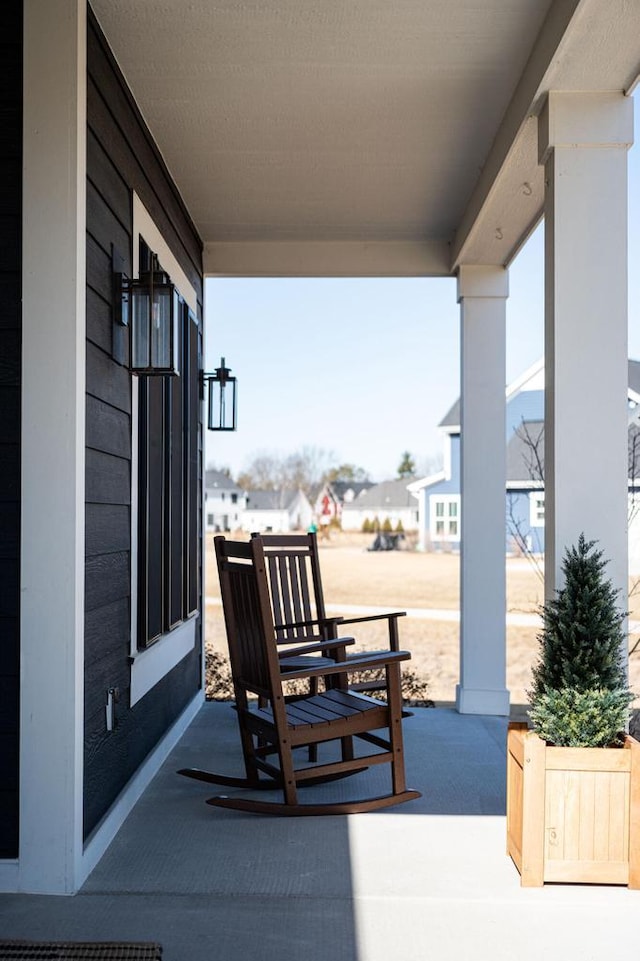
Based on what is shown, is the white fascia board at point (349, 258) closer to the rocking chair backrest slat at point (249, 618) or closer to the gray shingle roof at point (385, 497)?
the rocking chair backrest slat at point (249, 618)

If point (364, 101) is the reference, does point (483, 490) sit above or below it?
below

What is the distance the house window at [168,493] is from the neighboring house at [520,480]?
1.69 m

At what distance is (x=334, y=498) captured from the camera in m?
17.6

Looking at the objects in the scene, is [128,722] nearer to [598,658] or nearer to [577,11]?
[598,658]

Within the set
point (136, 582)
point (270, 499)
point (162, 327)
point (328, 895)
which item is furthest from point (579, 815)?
point (270, 499)

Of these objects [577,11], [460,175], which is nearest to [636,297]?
[460,175]

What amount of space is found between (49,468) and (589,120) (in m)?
1.99

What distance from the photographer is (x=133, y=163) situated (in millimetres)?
3857

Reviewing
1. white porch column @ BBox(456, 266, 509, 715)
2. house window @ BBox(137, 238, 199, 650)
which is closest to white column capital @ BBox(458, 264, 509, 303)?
white porch column @ BBox(456, 266, 509, 715)

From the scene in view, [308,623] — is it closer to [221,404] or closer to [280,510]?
[221,404]

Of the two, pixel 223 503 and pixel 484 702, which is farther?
pixel 223 503

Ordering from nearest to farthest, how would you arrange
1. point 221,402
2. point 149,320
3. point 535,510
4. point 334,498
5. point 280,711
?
point 149,320
point 280,711
point 221,402
point 535,510
point 334,498

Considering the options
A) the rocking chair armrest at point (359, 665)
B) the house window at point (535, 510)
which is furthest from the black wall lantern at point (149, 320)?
the house window at point (535, 510)

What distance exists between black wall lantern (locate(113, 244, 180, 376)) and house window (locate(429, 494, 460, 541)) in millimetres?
12560
